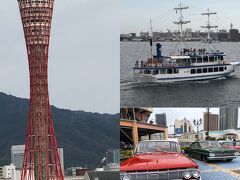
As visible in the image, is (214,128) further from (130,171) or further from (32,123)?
(32,123)

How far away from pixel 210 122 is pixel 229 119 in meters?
0.19

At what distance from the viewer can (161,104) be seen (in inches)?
258

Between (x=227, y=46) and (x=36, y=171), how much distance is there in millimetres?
14513

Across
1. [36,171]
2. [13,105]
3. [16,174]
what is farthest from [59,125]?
[36,171]

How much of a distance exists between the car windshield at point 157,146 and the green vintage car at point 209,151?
1.84ft

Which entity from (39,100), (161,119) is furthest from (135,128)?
(39,100)

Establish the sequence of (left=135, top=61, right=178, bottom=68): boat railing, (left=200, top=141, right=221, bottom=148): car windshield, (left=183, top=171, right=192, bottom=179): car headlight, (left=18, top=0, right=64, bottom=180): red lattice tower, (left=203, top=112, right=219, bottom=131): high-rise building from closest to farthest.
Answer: (left=183, top=171, right=192, bottom=179): car headlight < (left=200, top=141, right=221, bottom=148): car windshield < (left=203, top=112, right=219, bottom=131): high-rise building < (left=135, top=61, right=178, bottom=68): boat railing < (left=18, top=0, right=64, bottom=180): red lattice tower

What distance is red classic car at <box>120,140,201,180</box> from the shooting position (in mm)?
4117

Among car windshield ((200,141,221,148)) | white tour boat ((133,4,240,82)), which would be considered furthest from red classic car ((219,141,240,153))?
white tour boat ((133,4,240,82))

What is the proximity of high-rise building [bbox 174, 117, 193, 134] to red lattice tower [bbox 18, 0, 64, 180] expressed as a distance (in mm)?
12711

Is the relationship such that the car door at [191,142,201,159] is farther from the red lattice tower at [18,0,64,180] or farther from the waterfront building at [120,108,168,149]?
the red lattice tower at [18,0,64,180]

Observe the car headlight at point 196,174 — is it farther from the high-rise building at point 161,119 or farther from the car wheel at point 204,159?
the high-rise building at point 161,119

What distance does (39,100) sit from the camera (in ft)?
61.2

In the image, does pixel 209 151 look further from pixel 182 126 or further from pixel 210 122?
pixel 210 122
